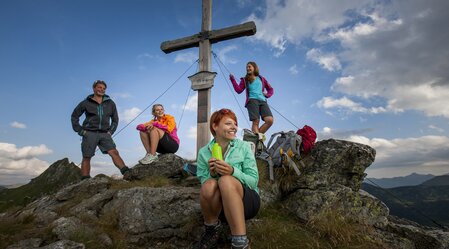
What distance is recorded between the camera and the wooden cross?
28.5 ft

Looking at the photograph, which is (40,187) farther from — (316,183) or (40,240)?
(316,183)

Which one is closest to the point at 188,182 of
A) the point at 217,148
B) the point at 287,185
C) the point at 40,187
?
the point at 287,185

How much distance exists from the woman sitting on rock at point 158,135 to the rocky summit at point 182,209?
769 mm

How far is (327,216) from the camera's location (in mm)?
5008

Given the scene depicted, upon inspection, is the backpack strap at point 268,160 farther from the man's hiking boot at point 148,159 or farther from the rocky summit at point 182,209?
the man's hiking boot at point 148,159

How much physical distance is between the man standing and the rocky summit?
0.75 metres

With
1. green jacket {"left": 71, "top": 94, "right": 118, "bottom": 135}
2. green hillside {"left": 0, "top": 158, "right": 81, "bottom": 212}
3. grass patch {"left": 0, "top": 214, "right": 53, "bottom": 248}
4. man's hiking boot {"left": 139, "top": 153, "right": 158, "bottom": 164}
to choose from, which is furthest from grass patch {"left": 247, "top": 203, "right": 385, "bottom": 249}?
green hillside {"left": 0, "top": 158, "right": 81, "bottom": 212}

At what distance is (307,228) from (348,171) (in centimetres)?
210

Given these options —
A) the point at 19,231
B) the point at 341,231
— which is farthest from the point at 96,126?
the point at 341,231

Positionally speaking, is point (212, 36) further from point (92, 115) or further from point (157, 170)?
point (157, 170)

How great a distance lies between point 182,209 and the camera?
508 centimetres

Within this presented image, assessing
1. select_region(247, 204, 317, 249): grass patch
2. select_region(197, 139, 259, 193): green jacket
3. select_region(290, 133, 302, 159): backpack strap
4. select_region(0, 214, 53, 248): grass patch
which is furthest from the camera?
select_region(290, 133, 302, 159): backpack strap

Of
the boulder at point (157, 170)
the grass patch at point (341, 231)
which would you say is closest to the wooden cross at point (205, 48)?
the boulder at point (157, 170)

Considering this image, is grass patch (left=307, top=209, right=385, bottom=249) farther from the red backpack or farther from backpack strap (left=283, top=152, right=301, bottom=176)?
the red backpack
